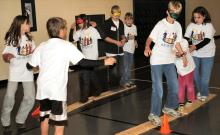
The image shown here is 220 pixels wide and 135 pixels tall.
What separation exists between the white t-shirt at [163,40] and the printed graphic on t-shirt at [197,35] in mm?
1036

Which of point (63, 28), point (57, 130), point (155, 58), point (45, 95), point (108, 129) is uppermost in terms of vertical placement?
point (63, 28)

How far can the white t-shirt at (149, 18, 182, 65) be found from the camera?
427cm

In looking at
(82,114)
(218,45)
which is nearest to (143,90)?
(82,114)

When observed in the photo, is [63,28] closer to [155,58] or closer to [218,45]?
[155,58]

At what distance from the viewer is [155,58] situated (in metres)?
4.32

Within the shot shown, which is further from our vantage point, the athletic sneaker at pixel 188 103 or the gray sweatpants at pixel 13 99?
the athletic sneaker at pixel 188 103

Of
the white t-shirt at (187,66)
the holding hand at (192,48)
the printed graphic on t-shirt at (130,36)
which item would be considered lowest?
the white t-shirt at (187,66)

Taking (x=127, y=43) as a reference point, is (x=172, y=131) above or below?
below

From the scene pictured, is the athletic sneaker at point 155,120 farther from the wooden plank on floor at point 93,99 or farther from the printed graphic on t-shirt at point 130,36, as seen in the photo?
the printed graphic on t-shirt at point 130,36

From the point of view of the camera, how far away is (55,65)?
326 cm

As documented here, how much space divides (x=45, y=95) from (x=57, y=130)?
38 cm

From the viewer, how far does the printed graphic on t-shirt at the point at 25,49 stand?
4.35 m

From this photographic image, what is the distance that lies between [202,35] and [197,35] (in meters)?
0.08

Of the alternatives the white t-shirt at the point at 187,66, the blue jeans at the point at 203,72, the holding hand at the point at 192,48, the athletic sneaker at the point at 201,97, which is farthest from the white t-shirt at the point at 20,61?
the athletic sneaker at the point at 201,97
